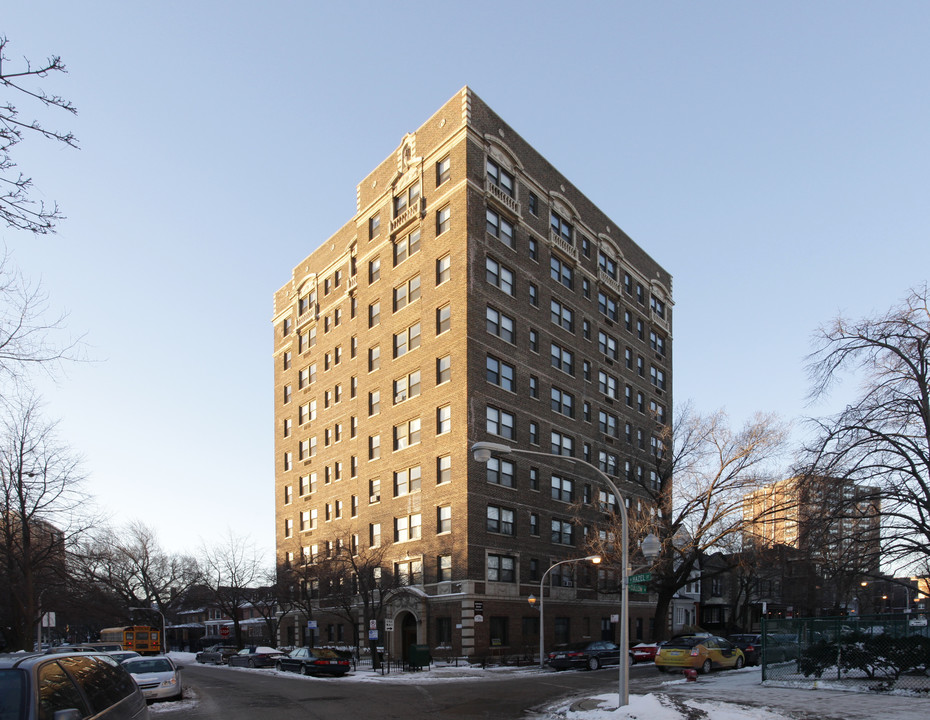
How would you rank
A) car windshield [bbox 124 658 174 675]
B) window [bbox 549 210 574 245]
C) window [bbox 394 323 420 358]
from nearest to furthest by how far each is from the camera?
car windshield [bbox 124 658 174 675]
window [bbox 394 323 420 358]
window [bbox 549 210 574 245]

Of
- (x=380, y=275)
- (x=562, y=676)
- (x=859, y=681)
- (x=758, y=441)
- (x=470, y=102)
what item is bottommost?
(x=562, y=676)

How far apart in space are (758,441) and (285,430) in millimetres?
38678

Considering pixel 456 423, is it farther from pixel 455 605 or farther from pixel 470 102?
pixel 470 102

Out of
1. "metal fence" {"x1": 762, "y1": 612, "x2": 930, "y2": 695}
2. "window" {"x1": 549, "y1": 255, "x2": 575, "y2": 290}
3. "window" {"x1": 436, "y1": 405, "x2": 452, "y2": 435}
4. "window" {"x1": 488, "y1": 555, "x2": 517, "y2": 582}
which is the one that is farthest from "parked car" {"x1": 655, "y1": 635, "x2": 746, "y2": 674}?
"window" {"x1": 549, "y1": 255, "x2": 575, "y2": 290}

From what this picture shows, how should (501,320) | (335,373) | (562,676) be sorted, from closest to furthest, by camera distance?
(562,676) → (501,320) → (335,373)

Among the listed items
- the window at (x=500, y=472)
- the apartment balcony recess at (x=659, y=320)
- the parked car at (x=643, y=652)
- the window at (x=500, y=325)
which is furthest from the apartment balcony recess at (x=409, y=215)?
the parked car at (x=643, y=652)

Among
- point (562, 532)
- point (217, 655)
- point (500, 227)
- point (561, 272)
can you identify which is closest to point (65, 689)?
point (500, 227)

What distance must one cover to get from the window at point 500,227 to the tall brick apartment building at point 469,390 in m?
0.16

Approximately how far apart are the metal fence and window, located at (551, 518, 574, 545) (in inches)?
875

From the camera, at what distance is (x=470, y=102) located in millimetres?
42031

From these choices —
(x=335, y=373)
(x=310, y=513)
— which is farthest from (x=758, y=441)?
(x=310, y=513)

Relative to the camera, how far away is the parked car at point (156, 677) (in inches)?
864

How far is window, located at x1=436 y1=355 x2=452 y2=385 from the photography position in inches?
1613

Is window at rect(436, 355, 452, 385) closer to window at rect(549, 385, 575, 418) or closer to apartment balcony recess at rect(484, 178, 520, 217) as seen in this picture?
window at rect(549, 385, 575, 418)
